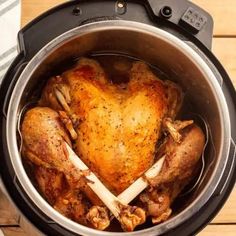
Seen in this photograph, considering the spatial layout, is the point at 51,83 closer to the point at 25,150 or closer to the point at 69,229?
the point at 25,150

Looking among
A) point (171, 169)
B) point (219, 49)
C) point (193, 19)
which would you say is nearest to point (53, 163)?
point (171, 169)

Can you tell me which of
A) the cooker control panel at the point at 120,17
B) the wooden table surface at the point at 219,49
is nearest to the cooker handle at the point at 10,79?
the cooker control panel at the point at 120,17

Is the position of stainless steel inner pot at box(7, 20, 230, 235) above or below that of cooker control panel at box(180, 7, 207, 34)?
below

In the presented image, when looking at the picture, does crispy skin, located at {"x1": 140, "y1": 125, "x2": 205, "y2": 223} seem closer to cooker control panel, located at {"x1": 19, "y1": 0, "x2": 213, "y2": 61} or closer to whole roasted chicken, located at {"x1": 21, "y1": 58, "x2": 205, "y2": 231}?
whole roasted chicken, located at {"x1": 21, "y1": 58, "x2": 205, "y2": 231}

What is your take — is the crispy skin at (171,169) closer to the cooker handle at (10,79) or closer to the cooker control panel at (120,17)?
the cooker control panel at (120,17)

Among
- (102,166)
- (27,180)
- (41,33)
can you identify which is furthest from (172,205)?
(41,33)

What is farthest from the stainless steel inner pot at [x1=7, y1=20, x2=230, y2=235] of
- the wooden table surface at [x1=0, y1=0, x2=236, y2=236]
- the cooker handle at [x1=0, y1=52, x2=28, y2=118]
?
the wooden table surface at [x1=0, y1=0, x2=236, y2=236]
